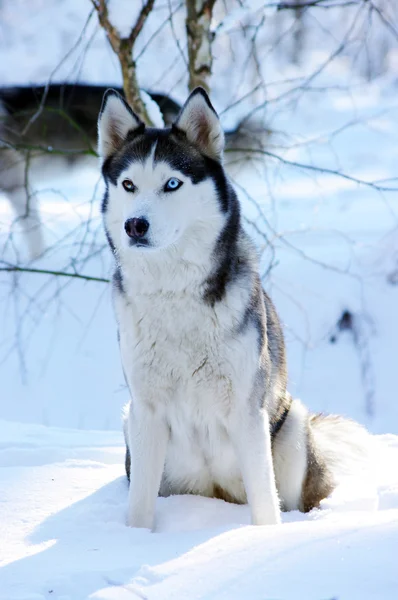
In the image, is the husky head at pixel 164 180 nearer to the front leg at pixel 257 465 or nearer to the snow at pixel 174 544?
the front leg at pixel 257 465

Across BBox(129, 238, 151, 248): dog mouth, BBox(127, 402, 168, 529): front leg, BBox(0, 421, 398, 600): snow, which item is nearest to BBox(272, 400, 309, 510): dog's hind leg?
BBox(0, 421, 398, 600): snow

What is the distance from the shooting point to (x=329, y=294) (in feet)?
21.2

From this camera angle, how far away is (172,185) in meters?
2.35

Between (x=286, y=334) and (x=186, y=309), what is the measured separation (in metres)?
3.87

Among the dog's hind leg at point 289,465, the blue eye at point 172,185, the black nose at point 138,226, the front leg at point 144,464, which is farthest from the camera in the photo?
the dog's hind leg at point 289,465

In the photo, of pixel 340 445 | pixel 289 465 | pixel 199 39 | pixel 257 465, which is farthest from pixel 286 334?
pixel 257 465

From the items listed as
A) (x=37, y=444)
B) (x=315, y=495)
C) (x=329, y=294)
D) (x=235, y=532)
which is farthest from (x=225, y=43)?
(x=235, y=532)

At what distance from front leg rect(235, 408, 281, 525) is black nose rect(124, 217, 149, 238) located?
683mm

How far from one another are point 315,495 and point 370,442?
1.81ft

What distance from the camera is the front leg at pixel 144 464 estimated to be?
245 cm

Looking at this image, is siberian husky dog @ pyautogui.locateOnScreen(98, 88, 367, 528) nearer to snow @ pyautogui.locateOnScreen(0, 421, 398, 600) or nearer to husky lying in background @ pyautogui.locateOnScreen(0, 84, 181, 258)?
snow @ pyautogui.locateOnScreen(0, 421, 398, 600)

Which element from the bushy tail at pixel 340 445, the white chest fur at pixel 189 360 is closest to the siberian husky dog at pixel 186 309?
the white chest fur at pixel 189 360

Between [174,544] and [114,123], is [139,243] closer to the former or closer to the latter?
[114,123]

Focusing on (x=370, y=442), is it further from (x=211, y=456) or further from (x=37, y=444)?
(x=37, y=444)
